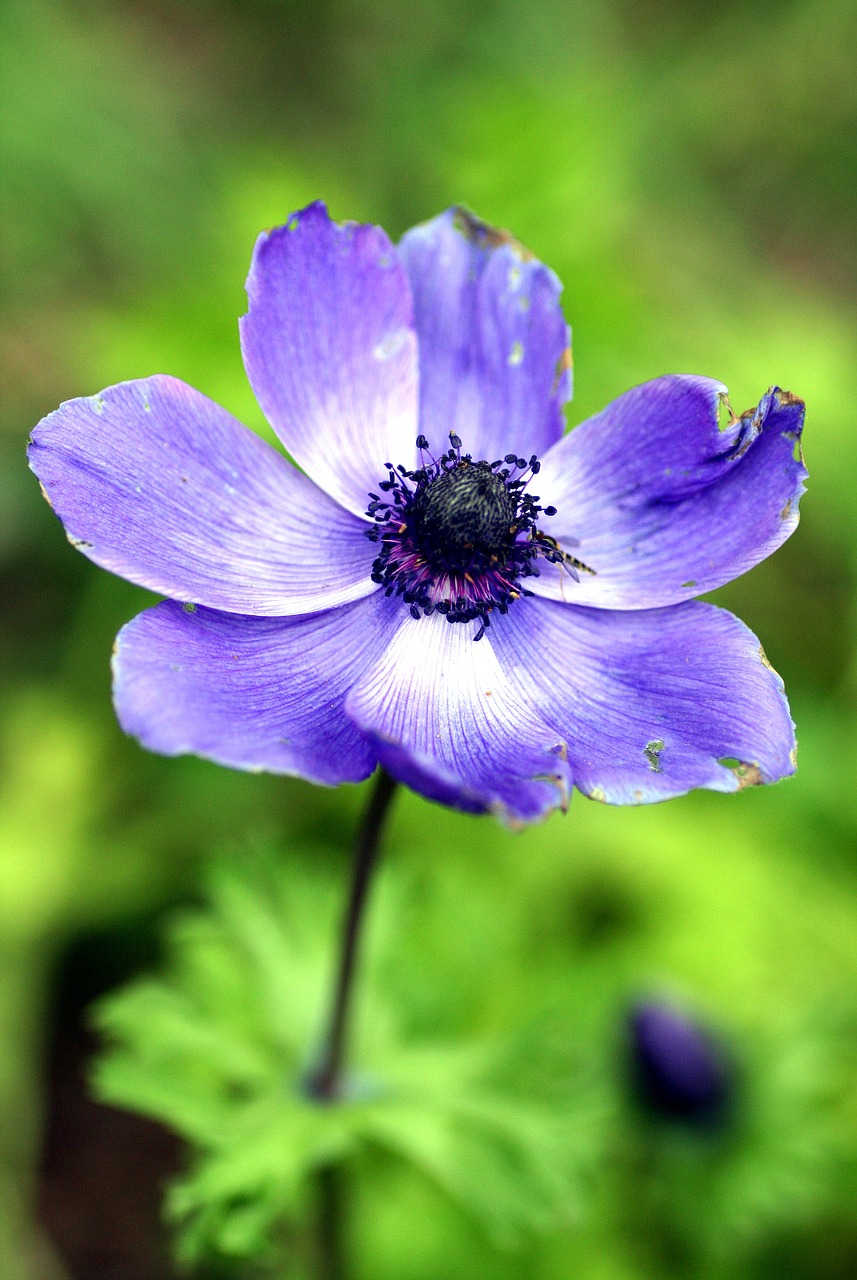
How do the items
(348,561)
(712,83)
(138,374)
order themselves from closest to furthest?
(348,561)
(138,374)
(712,83)

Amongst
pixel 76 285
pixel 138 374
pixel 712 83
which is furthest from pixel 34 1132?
pixel 712 83

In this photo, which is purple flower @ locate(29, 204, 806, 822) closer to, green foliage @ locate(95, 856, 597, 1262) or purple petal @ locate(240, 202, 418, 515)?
purple petal @ locate(240, 202, 418, 515)

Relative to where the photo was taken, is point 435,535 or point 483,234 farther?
point 483,234

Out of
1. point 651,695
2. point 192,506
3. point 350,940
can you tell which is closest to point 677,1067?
point 350,940

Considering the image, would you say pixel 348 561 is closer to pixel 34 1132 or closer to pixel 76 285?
pixel 34 1132

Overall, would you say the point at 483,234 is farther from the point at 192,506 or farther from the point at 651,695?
the point at 651,695
